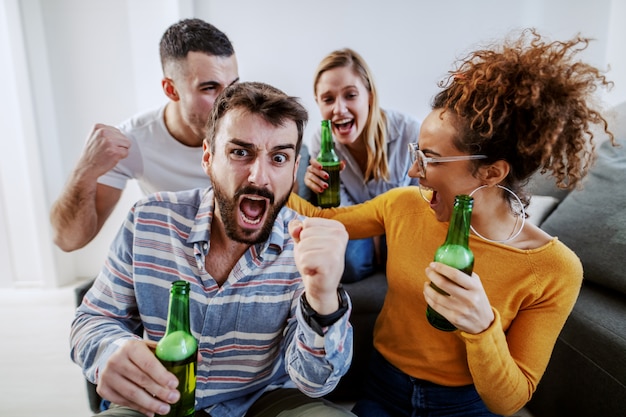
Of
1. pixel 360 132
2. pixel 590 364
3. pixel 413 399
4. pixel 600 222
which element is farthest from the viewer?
pixel 360 132

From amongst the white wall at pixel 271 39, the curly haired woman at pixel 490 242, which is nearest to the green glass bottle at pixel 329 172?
the curly haired woman at pixel 490 242

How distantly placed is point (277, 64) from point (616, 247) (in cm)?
225

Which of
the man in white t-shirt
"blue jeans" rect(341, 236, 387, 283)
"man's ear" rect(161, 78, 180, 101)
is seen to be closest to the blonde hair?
"blue jeans" rect(341, 236, 387, 283)

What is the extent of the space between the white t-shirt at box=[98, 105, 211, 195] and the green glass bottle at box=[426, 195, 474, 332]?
125cm

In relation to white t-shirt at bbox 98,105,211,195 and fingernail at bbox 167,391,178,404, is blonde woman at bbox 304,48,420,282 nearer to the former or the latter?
white t-shirt at bbox 98,105,211,195

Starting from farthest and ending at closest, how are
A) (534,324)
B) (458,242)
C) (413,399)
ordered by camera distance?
(413,399)
(534,324)
(458,242)

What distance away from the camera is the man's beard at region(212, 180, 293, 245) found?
1.12 metres

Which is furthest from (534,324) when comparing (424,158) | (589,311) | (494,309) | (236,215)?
(236,215)

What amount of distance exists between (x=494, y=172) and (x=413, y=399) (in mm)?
666

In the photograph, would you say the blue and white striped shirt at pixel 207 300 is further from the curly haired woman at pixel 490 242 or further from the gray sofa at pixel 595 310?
the gray sofa at pixel 595 310

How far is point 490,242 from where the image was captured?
1145 millimetres

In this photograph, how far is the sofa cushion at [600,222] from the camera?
1.67 metres

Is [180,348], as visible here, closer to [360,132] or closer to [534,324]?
[534,324]

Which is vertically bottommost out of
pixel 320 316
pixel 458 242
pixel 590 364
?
pixel 590 364
